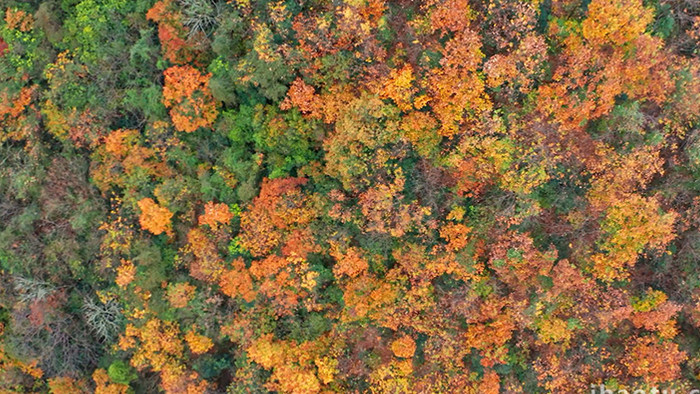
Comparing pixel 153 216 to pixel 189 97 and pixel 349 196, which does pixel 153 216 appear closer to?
pixel 189 97

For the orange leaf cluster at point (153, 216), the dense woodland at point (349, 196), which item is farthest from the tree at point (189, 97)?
the orange leaf cluster at point (153, 216)

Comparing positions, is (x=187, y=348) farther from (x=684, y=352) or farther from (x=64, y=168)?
(x=684, y=352)

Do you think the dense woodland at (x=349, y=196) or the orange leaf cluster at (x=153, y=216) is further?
the orange leaf cluster at (x=153, y=216)

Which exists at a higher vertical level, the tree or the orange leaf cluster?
the tree

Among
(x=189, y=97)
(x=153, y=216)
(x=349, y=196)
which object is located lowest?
(x=153, y=216)

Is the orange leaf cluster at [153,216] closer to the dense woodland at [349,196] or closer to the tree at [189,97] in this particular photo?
the dense woodland at [349,196]

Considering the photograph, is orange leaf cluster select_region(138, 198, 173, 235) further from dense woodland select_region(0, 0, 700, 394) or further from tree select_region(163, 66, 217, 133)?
tree select_region(163, 66, 217, 133)

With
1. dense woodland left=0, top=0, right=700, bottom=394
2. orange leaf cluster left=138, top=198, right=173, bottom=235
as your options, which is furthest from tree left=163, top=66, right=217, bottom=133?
orange leaf cluster left=138, top=198, right=173, bottom=235

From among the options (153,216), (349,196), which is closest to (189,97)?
(153,216)
